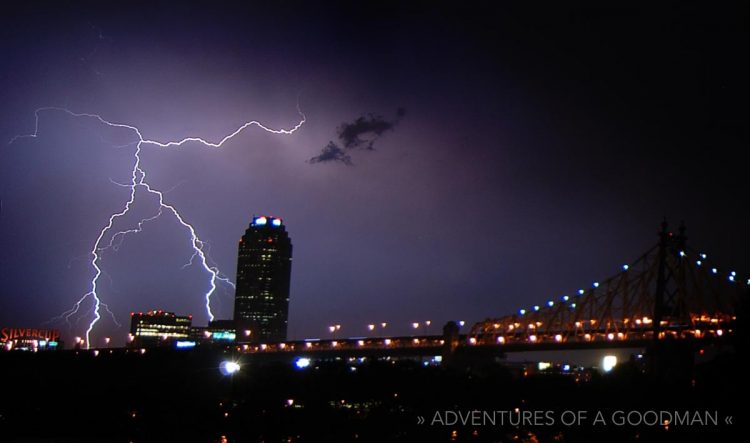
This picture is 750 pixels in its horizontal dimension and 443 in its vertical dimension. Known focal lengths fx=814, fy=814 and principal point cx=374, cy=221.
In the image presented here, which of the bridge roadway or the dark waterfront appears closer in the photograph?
the dark waterfront

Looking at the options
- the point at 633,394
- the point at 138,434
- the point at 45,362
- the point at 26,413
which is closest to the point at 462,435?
the point at 633,394

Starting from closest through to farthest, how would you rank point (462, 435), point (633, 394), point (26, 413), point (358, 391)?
point (462, 435), point (633, 394), point (26, 413), point (358, 391)

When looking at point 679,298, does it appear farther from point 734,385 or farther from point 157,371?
point 734,385

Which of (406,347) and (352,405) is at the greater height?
(406,347)

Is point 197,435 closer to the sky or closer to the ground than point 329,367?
closer to the ground

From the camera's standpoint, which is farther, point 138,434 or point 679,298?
point 679,298

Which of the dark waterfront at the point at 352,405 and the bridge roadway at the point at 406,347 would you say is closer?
the dark waterfront at the point at 352,405

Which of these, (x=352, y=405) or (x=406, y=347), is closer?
(x=352, y=405)

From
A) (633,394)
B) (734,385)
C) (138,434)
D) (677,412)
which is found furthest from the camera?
(138,434)

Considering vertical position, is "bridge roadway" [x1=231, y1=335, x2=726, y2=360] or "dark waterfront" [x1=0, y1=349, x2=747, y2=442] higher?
"bridge roadway" [x1=231, y1=335, x2=726, y2=360]

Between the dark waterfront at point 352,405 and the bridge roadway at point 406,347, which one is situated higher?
the bridge roadway at point 406,347

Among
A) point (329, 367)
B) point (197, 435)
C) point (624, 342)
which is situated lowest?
point (197, 435)
